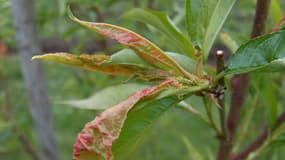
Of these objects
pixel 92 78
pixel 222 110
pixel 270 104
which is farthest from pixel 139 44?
pixel 92 78

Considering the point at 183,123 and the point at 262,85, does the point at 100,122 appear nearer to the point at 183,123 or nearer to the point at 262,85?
the point at 262,85

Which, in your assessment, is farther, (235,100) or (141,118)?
(235,100)

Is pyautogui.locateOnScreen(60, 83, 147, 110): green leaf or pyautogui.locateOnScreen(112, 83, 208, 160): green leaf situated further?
pyautogui.locateOnScreen(60, 83, 147, 110): green leaf

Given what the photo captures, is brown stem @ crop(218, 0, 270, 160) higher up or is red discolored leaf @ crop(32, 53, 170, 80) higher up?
red discolored leaf @ crop(32, 53, 170, 80)

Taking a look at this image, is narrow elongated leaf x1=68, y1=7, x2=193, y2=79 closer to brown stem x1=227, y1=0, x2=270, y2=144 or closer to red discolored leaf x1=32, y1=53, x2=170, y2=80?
red discolored leaf x1=32, y1=53, x2=170, y2=80

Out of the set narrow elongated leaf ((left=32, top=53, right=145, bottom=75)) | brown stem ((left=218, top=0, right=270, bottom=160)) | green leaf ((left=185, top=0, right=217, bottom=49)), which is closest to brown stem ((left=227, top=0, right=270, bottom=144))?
brown stem ((left=218, top=0, right=270, bottom=160))

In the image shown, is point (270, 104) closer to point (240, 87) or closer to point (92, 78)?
point (240, 87)
